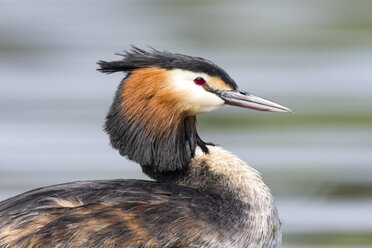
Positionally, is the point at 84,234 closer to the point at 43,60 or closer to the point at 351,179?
the point at 351,179

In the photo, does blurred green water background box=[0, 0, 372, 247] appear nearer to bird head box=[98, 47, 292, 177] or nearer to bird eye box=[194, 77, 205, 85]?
bird head box=[98, 47, 292, 177]

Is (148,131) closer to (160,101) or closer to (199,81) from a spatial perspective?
(160,101)

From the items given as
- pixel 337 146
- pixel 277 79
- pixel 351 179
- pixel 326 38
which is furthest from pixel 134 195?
pixel 326 38

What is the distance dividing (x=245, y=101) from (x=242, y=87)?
5.59 m

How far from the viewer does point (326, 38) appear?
1694cm

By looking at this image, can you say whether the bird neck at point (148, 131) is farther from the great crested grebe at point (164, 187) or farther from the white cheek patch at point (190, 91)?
the white cheek patch at point (190, 91)

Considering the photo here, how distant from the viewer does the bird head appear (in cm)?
854

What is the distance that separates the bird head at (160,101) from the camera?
8.54 m

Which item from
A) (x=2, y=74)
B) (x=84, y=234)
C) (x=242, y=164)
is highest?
(x=2, y=74)

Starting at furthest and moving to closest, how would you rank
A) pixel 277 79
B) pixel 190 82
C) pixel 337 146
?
pixel 277 79 → pixel 337 146 → pixel 190 82

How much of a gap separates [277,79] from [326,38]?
7.13ft

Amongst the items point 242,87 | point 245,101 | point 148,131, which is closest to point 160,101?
point 148,131

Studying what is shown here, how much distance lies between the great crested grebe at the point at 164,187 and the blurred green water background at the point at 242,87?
181cm

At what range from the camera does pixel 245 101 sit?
28.6ft
